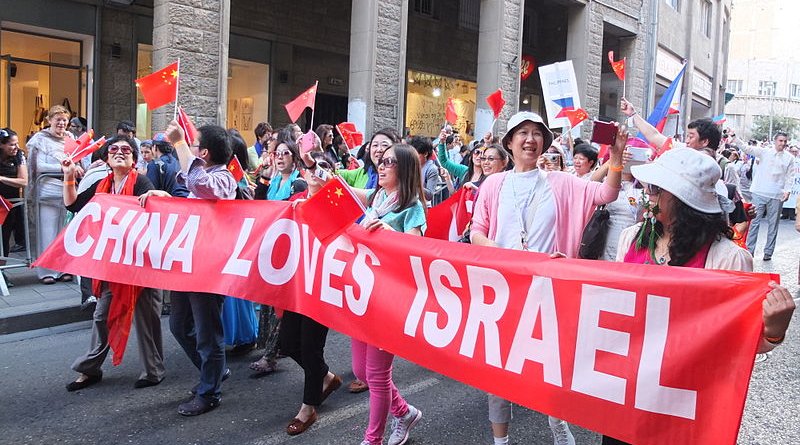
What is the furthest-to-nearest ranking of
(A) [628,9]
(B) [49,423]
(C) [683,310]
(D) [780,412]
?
(A) [628,9] → (D) [780,412] → (B) [49,423] → (C) [683,310]

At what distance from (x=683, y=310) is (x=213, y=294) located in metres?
2.92

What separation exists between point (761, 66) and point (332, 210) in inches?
3501

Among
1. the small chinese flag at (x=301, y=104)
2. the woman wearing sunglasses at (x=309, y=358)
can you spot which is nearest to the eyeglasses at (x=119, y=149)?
the woman wearing sunglasses at (x=309, y=358)

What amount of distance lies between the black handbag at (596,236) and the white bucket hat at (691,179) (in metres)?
2.27

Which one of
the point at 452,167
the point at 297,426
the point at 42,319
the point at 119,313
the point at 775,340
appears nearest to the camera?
the point at 775,340

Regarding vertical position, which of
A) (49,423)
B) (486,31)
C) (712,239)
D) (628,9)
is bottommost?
(49,423)

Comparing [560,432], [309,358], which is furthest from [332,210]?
[560,432]

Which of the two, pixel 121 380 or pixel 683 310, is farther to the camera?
pixel 121 380

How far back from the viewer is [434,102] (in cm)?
1847

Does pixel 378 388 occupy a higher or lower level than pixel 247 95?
lower

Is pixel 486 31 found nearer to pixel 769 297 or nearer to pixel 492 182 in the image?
pixel 492 182

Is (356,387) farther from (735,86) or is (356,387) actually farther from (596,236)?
(735,86)

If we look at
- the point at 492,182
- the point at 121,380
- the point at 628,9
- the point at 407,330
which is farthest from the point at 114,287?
the point at 628,9

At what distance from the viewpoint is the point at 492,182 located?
352 cm
